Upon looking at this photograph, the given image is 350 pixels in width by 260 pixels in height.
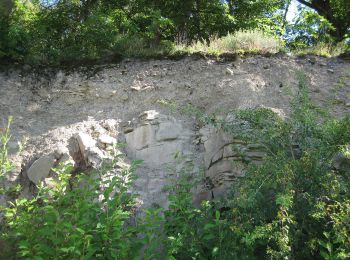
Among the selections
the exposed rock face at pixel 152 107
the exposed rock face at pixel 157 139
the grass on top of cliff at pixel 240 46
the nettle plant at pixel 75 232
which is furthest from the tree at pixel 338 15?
the nettle plant at pixel 75 232

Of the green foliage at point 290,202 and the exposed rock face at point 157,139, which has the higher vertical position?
the green foliage at point 290,202

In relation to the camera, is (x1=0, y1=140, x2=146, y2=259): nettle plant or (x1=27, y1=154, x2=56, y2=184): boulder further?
(x1=27, y1=154, x2=56, y2=184): boulder

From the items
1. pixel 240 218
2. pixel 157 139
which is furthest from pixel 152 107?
pixel 240 218

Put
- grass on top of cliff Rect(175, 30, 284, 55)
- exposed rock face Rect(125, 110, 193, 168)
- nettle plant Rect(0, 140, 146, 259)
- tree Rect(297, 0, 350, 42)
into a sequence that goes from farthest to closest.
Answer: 1. tree Rect(297, 0, 350, 42)
2. grass on top of cliff Rect(175, 30, 284, 55)
3. exposed rock face Rect(125, 110, 193, 168)
4. nettle plant Rect(0, 140, 146, 259)

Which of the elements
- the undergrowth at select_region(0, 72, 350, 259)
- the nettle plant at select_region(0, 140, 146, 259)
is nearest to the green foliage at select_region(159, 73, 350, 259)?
the undergrowth at select_region(0, 72, 350, 259)

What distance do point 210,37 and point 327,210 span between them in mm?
6684

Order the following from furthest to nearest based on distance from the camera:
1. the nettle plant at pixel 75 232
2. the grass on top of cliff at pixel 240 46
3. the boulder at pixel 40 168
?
the grass on top of cliff at pixel 240 46, the boulder at pixel 40 168, the nettle plant at pixel 75 232

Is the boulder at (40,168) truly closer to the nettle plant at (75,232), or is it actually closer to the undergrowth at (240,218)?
the undergrowth at (240,218)

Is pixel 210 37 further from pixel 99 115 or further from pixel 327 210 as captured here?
pixel 327 210

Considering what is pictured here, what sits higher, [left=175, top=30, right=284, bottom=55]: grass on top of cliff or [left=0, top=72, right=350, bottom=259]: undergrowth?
[left=175, top=30, right=284, bottom=55]: grass on top of cliff

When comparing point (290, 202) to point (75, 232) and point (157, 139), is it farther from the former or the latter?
point (157, 139)

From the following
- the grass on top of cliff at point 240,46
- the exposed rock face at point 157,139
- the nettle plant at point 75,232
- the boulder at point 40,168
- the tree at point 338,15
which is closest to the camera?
the nettle plant at point 75,232

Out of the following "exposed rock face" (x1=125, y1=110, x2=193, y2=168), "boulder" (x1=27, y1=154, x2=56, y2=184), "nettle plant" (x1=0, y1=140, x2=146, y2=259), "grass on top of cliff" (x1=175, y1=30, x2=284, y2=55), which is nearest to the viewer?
"nettle plant" (x1=0, y1=140, x2=146, y2=259)

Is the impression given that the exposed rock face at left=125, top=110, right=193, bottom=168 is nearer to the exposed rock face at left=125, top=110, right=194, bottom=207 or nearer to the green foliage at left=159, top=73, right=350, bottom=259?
the exposed rock face at left=125, top=110, right=194, bottom=207
